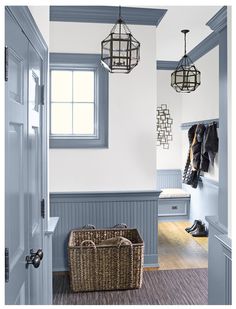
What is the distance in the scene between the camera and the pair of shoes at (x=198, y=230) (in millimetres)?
4430

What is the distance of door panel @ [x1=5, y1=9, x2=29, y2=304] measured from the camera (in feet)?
3.66

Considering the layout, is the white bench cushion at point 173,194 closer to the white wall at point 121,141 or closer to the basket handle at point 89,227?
the white wall at point 121,141

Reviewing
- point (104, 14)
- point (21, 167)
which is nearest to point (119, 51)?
point (104, 14)

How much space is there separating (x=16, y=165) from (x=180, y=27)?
319 cm

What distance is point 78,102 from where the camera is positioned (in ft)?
11.3

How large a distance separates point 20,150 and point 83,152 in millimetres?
2034

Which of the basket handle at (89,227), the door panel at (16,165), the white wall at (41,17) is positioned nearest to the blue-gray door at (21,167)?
the door panel at (16,165)

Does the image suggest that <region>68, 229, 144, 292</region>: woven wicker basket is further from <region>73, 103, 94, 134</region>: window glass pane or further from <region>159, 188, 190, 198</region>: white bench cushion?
<region>159, 188, 190, 198</region>: white bench cushion

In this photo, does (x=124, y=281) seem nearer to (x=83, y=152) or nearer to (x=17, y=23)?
(x=83, y=152)

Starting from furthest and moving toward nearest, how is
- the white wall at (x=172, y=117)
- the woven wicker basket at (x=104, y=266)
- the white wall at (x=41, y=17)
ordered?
the white wall at (x=172, y=117)
the woven wicker basket at (x=104, y=266)
the white wall at (x=41, y=17)

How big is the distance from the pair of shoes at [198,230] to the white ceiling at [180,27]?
2619 mm

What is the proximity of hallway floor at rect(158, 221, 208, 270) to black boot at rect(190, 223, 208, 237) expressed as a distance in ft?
0.24

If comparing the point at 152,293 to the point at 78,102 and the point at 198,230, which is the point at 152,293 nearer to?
the point at 198,230
